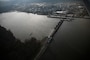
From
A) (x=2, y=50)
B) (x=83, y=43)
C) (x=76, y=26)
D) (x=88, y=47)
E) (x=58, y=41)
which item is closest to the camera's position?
(x=2, y=50)

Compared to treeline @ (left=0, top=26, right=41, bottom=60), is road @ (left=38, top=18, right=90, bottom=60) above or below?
below

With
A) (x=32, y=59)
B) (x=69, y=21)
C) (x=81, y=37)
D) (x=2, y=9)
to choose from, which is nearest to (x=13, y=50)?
(x=32, y=59)

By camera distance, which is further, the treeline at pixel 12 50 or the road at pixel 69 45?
the road at pixel 69 45

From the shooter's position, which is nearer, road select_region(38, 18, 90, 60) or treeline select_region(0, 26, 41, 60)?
treeline select_region(0, 26, 41, 60)

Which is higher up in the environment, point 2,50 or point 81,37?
point 2,50

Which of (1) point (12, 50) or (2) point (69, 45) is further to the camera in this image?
(2) point (69, 45)

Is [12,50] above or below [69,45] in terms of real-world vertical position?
above

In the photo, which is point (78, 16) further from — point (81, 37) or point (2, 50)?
point (2, 50)

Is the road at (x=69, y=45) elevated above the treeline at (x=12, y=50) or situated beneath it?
situated beneath
